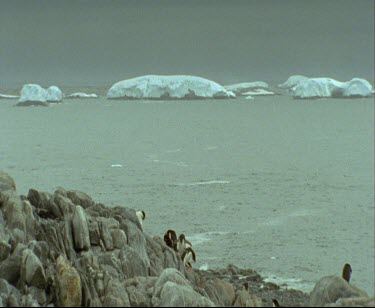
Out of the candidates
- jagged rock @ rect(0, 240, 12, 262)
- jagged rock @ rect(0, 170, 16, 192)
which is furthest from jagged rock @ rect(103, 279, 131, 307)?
jagged rock @ rect(0, 170, 16, 192)

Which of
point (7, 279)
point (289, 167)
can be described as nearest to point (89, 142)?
point (289, 167)

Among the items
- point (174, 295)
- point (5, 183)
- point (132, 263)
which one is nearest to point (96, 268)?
point (132, 263)

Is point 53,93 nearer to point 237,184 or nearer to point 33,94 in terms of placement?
point 33,94

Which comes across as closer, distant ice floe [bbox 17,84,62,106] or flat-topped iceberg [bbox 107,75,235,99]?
distant ice floe [bbox 17,84,62,106]

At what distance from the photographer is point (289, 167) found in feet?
201

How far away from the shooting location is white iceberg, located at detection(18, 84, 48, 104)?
145125mm

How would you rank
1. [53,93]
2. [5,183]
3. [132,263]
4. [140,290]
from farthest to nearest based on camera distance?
1. [53,93]
2. [5,183]
3. [132,263]
4. [140,290]

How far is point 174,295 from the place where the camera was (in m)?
11.7

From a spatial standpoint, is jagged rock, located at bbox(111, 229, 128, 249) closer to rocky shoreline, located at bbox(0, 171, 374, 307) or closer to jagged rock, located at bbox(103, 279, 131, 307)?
rocky shoreline, located at bbox(0, 171, 374, 307)

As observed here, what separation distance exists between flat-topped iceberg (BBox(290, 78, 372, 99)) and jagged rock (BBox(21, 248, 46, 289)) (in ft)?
529

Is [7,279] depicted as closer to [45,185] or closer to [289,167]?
[45,185]

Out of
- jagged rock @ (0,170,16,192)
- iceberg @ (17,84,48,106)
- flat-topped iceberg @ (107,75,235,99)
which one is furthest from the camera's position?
flat-topped iceberg @ (107,75,235,99)

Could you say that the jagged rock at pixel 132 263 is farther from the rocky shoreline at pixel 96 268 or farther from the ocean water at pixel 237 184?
the ocean water at pixel 237 184

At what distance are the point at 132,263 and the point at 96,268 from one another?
1.13 m
